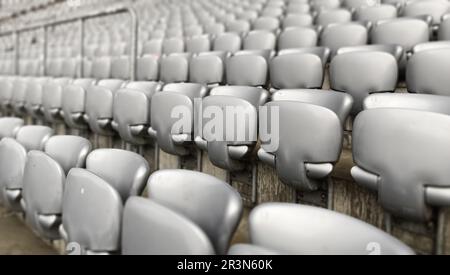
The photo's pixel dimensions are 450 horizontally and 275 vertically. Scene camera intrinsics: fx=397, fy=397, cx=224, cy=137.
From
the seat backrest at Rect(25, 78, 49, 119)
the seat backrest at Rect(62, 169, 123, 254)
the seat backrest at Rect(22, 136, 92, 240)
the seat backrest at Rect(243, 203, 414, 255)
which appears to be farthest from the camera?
the seat backrest at Rect(25, 78, 49, 119)

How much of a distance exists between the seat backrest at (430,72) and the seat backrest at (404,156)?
8.7 inches

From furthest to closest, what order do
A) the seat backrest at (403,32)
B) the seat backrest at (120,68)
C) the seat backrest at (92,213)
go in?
the seat backrest at (120,68) < the seat backrest at (403,32) < the seat backrest at (92,213)

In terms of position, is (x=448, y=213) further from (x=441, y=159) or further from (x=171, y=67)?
(x=171, y=67)

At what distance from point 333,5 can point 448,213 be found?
1254 mm

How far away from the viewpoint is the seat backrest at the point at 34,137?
670 millimetres

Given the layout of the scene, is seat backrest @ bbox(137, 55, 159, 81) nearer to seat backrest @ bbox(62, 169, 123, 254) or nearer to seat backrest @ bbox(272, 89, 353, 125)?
seat backrest @ bbox(272, 89, 353, 125)

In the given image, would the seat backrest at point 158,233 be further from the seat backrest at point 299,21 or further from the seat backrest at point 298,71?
the seat backrest at point 299,21

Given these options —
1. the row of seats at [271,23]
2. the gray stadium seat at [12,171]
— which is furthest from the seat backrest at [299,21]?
the gray stadium seat at [12,171]

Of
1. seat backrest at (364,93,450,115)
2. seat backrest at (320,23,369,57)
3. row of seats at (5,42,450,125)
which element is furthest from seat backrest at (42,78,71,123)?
seat backrest at (364,93,450,115)

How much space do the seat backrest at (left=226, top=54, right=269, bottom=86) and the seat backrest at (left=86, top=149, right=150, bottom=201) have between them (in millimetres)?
427

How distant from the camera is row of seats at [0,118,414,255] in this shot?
0.25 meters

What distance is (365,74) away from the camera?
0.61m

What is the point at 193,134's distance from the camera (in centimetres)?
64

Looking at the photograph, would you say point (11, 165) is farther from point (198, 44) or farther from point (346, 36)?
point (198, 44)
